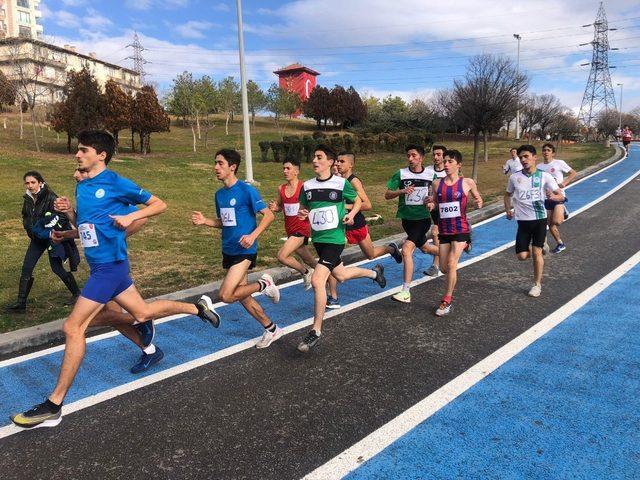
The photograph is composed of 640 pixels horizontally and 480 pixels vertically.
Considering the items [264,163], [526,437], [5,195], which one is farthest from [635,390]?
[264,163]

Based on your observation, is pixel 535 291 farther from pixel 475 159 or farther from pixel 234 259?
pixel 475 159

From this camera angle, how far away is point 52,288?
7.08m

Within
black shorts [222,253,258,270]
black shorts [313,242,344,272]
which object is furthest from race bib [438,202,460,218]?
black shorts [222,253,258,270]

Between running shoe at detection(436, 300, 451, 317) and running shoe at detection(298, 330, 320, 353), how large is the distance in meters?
1.66

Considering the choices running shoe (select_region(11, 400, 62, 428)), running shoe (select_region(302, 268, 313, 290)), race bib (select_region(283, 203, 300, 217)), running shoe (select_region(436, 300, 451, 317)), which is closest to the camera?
running shoe (select_region(11, 400, 62, 428))

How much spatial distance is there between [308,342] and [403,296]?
6.19ft

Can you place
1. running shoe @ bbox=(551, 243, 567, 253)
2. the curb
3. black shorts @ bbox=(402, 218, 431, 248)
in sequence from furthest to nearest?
1. running shoe @ bbox=(551, 243, 567, 253)
2. black shorts @ bbox=(402, 218, 431, 248)
3. the curb

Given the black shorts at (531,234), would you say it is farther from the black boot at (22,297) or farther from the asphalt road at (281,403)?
the black boot at (22,297)

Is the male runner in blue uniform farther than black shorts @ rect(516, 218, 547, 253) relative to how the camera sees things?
No

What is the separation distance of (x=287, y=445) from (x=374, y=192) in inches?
604

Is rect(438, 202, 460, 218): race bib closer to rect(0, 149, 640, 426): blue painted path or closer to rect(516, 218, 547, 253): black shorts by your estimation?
rect(516, 218, 547, 253): black shorts

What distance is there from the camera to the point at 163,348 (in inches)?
196

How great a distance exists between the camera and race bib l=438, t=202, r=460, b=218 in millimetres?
6000

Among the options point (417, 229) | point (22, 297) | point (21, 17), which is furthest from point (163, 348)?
point (21, 17)
